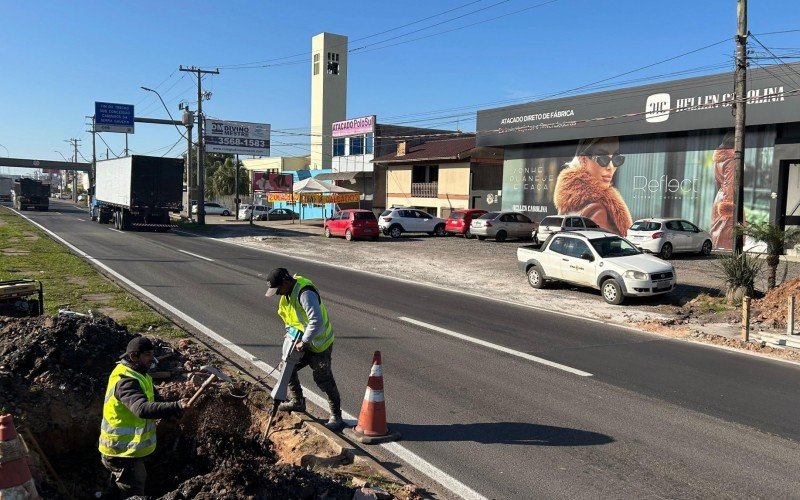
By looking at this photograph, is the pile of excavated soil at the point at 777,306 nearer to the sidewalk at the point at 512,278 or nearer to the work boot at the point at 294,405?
the sidewalk at the point at 512,278

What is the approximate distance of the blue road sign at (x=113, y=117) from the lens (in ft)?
152

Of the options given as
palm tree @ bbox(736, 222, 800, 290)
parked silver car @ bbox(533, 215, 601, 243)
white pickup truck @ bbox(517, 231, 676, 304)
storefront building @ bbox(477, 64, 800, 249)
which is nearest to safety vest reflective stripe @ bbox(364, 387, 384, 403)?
white pickup truck @ bbox(517, 231, 676, 304)

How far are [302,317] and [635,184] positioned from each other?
25132mm

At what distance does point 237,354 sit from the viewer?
8516mm

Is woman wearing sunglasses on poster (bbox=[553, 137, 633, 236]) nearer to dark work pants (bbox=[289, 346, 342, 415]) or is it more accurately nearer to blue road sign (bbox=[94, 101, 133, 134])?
dark work pants (bbox=[289, 346, 342, 415])

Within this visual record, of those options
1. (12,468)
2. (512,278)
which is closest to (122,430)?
(12,468)

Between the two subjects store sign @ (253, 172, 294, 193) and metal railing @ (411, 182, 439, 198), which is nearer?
metal railing @ (411, 182, 439, 198)

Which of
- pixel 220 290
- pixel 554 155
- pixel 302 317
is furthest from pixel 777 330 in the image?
pixel 554 155

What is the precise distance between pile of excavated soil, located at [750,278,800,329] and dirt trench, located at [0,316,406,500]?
9997 mm

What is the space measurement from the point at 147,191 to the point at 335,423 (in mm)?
31031

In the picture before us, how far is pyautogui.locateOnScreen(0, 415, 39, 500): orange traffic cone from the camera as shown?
3549mm

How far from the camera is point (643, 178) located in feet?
90.0

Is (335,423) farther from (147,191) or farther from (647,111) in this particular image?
(147,191)

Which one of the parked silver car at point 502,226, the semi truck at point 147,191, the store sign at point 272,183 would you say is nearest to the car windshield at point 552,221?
the parked silver car at point 502,226
